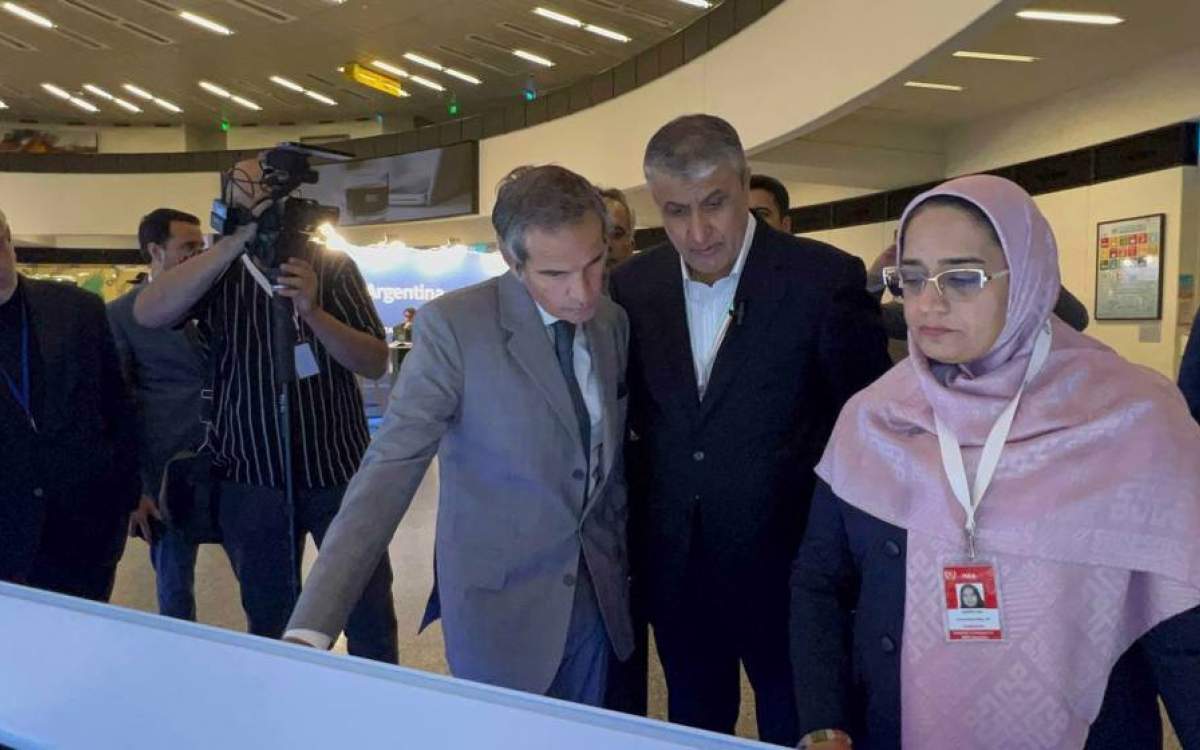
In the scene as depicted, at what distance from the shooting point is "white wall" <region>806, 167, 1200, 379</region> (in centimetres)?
671

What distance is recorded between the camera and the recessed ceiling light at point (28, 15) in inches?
442

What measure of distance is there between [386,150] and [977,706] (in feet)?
49.6

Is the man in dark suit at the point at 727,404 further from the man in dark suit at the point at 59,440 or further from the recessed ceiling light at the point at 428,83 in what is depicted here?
the recessed ceiling light at the point at 428,83

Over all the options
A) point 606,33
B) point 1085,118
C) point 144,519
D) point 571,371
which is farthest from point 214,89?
point 571,371

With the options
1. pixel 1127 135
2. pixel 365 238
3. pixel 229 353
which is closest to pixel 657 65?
pixel 1127 135

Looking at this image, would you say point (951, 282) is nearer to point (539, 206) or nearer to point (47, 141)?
point (539, 206)

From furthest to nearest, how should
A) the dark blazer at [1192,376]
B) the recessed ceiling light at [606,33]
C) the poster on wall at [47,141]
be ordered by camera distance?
the poster on wall at [47,141], the recessed ceiling light at [606,33], the dark blazer at [1192,376]

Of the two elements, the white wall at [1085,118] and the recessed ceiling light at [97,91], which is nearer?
the white wall at [1085,118]

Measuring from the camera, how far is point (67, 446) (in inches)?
91.0

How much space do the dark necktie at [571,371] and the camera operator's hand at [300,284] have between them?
859mm

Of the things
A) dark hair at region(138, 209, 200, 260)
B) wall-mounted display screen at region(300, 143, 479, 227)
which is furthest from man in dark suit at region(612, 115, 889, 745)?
wall-mounted display screen at region(300, 143, 479, 227)

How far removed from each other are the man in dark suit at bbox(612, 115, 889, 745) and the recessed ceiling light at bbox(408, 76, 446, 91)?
13442 millimetres

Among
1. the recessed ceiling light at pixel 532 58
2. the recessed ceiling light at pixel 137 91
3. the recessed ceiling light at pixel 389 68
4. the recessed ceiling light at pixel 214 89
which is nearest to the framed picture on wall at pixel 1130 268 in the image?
the recessed ceiling light at pixel 532 58

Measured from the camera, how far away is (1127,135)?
7.18 m
